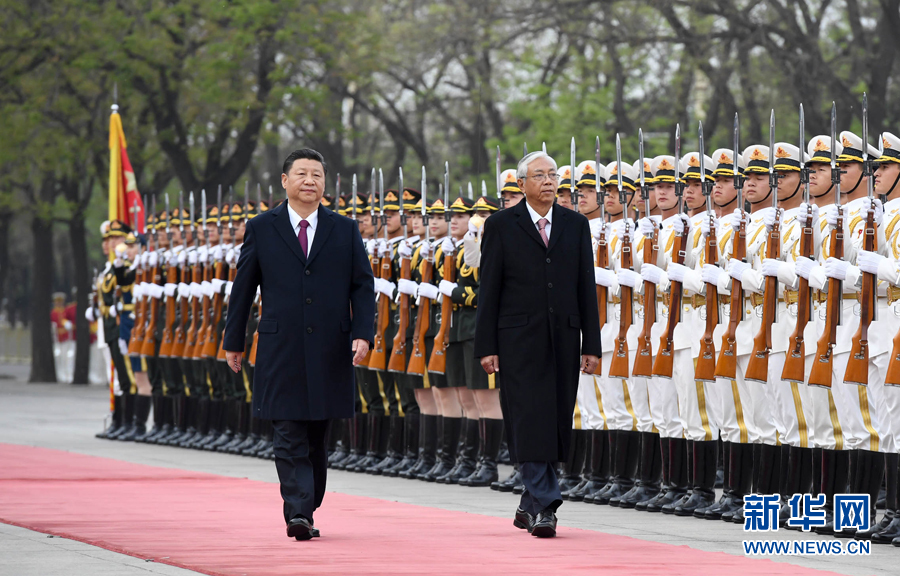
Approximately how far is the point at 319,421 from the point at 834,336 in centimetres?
260

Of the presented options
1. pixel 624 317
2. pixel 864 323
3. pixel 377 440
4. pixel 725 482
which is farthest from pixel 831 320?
pixel 377 440

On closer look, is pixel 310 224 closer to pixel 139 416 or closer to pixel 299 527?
pixel 299 527

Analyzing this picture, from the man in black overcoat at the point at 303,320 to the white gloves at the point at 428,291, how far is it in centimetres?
369

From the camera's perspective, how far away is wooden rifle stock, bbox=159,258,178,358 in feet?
50.4

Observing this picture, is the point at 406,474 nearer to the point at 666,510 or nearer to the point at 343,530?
the point at 666,510

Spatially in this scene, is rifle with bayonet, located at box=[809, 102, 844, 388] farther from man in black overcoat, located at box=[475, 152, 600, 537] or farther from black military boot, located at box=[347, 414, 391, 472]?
black military boot, located at box=[347, 414, 391, 472]

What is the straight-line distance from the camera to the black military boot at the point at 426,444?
11.9m

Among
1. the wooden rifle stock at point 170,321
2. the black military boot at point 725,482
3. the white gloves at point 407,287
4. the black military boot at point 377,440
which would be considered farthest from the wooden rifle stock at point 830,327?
the wooden rifle stock at point 170,321

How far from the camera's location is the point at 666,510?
916 centimetres

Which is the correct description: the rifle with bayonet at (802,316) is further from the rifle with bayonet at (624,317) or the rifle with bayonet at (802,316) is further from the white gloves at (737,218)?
the rifle with bayonet at (624,317)

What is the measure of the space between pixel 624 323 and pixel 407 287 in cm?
253

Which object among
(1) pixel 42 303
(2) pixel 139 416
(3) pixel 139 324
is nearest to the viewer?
(3) pixel 139 324

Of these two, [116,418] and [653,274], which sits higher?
[653,274]

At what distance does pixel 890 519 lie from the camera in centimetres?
760
